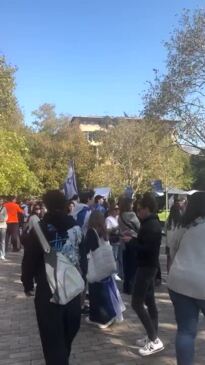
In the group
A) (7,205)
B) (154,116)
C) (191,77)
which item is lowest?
(7,205)

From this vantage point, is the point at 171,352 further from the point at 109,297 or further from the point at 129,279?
the point at 129,279

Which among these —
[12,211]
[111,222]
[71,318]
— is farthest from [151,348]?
[12,211]

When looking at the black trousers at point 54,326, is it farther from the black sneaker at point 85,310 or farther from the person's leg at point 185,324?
the black sneaker at point 85,310

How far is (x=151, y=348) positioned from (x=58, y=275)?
1941mm

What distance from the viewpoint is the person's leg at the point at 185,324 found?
3652mm

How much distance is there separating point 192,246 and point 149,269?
1434 millimetres

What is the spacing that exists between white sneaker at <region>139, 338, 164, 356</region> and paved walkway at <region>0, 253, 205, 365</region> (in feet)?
0.21

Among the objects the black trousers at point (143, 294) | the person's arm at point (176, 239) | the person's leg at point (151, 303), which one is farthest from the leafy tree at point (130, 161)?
the person's arm at point (176, 239)

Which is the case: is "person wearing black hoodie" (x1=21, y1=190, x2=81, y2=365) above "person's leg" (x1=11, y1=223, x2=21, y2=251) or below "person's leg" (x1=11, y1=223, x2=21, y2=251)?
above

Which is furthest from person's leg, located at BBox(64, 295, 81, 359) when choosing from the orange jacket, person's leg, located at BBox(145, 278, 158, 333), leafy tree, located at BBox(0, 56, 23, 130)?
leafy tree, located at BBox(0, 56, 23, 130)

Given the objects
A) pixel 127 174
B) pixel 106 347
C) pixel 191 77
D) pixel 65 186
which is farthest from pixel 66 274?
pixel 127 174

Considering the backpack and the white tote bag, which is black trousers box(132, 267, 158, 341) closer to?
the white tote bag

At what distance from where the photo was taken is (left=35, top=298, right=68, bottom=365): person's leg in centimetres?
368

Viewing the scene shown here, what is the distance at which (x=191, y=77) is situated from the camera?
20.2 metres
